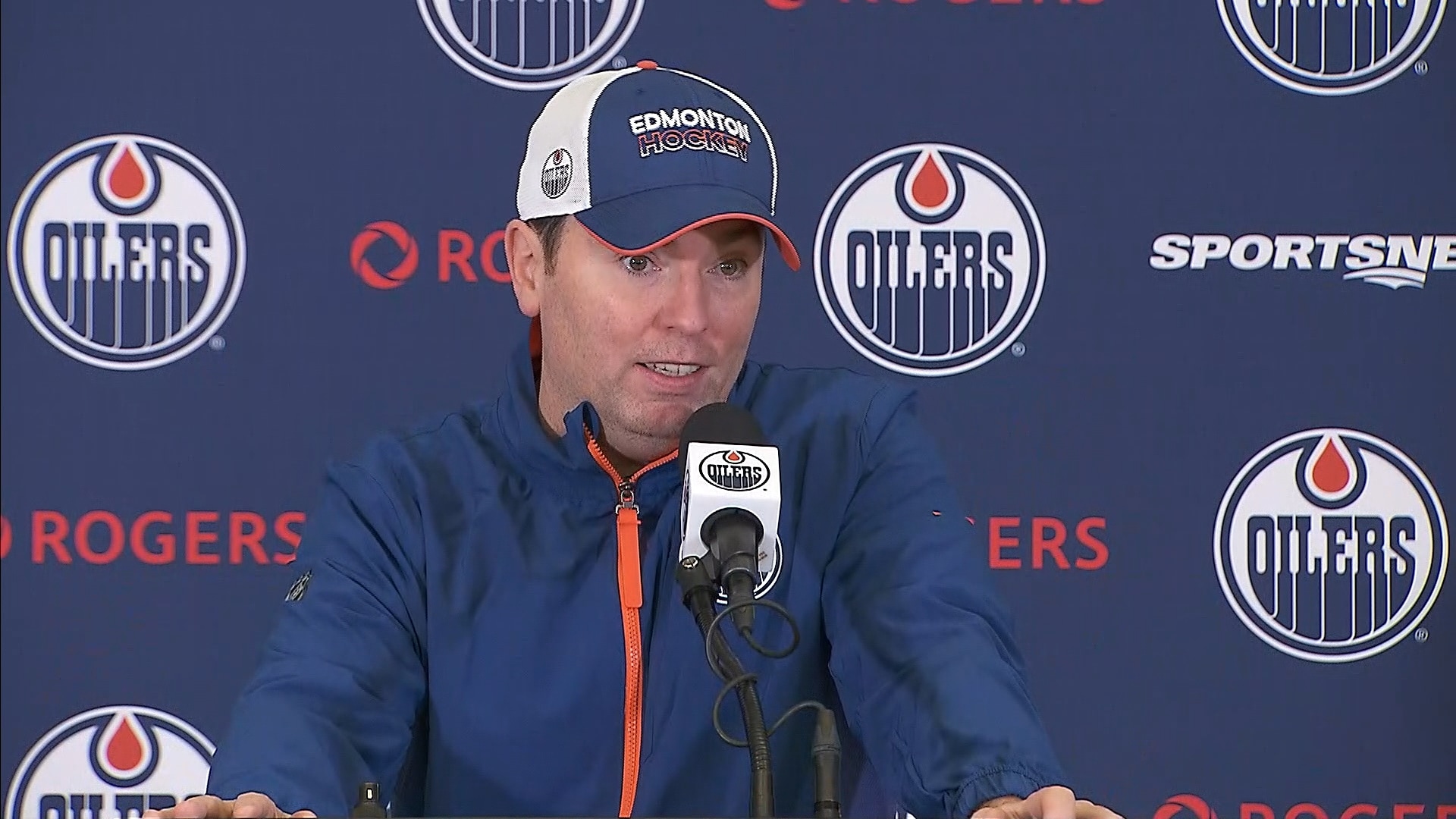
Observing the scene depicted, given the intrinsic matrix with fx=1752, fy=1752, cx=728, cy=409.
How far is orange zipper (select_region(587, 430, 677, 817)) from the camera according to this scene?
162 centimetres

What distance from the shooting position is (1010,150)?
246cm

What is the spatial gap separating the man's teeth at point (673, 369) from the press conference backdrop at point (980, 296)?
33.9 inches

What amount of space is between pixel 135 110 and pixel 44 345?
354mm

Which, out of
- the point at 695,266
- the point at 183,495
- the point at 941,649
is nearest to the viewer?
the point at 941,649

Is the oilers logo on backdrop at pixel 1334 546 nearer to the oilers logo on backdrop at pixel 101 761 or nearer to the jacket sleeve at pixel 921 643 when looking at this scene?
the jacket sleeve at pixel 921 643

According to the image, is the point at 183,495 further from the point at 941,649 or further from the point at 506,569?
the point at 941,649

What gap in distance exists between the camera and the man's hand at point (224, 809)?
1.15 metres

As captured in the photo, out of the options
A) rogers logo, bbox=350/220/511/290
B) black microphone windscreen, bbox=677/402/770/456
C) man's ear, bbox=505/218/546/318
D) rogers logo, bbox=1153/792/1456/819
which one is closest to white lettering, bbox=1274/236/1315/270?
rogers logo, bbox=1153/792/1456/819

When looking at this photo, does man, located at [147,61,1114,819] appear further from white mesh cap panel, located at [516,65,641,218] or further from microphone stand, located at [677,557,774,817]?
microphone stand, located at [677,557,774,817]

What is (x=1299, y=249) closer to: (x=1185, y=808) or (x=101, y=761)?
(x=1185, y=808)

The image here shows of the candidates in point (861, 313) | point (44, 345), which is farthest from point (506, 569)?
point (44, 345)

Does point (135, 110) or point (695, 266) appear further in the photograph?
point (135, 110)

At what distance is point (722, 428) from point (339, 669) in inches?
17.5

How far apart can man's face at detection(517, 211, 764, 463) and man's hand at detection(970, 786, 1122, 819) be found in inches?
20.6
